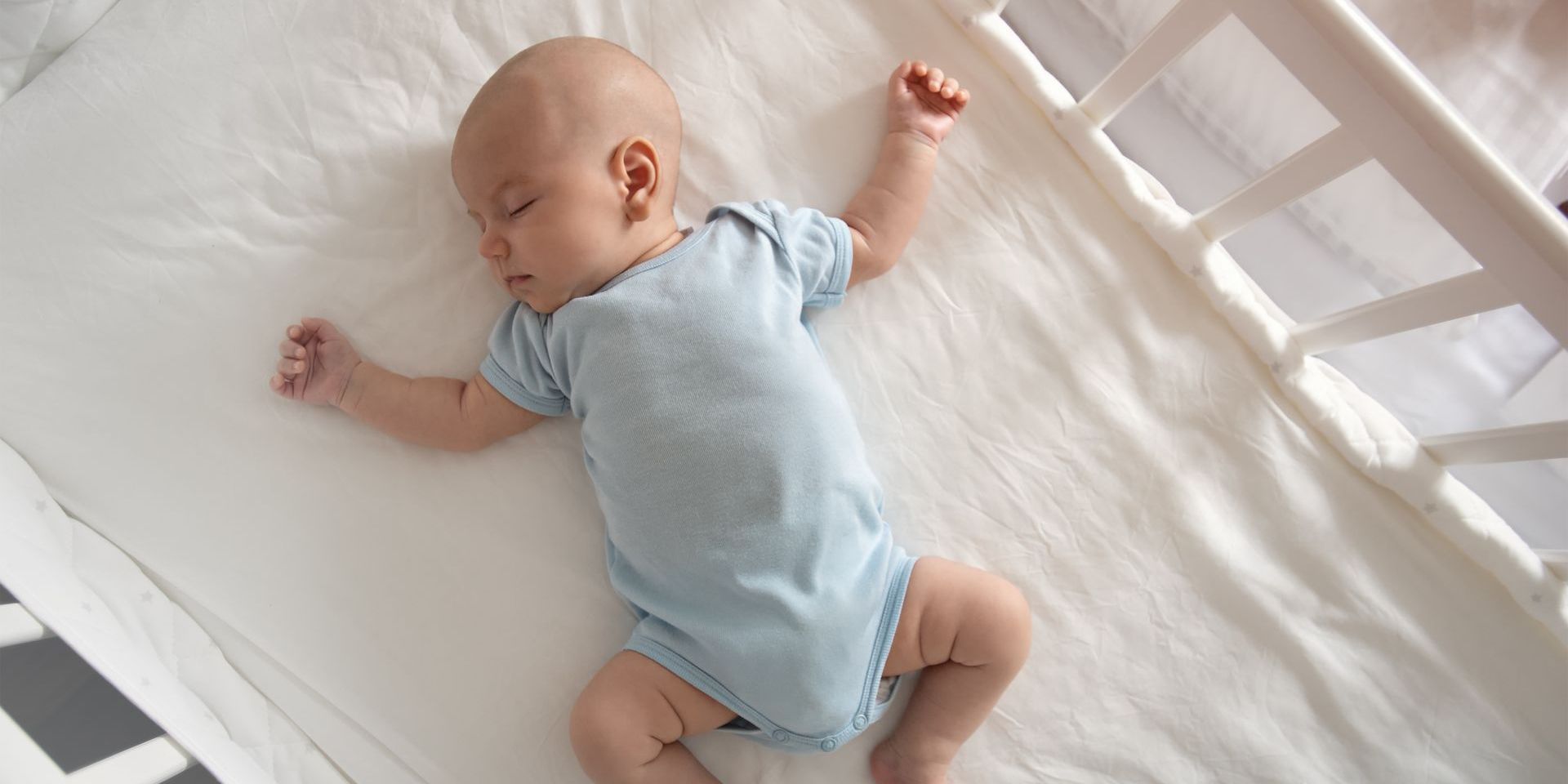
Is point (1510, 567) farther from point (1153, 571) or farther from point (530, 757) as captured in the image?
point (530, 757)

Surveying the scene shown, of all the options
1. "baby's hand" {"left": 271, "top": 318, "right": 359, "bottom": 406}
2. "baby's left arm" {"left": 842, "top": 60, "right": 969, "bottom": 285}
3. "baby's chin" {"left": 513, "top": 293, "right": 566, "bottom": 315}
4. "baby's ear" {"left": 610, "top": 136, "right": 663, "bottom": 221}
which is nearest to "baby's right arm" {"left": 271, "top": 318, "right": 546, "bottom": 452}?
"baby's hand" {"left": 271, "top": 318, "right": 359, "bottom": 406}

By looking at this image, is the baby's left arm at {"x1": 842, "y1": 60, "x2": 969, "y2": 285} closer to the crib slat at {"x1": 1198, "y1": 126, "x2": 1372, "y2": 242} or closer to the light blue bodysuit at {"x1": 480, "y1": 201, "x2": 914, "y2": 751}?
the light blue bodysuit at {"x1": 480, "y1": 201, "x2": 914, "y2": 751}

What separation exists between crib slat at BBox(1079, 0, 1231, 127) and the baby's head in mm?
539

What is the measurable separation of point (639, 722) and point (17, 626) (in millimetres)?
590

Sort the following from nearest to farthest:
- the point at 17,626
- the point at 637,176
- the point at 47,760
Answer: the point at 47,760 → the point at 17,626 → the point at 637,176

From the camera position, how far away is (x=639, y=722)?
96cm

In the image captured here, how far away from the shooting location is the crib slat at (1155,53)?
0.90 m

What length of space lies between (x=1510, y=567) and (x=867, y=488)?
2.42 ft

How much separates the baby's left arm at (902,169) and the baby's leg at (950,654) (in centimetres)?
39

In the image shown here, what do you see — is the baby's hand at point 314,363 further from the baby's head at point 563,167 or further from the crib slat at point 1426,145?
the crib slat at point 1426,145

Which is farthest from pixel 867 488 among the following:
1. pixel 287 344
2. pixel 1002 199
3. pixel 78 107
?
pixel 78 107

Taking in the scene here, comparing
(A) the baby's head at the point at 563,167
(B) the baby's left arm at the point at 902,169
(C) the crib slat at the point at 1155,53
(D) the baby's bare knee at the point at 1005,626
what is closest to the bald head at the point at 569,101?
(A) the baby's head at the point at 563,167

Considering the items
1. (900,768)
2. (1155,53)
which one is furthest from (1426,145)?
(900,768)

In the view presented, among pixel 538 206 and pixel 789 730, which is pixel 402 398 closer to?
pixel 538 206
